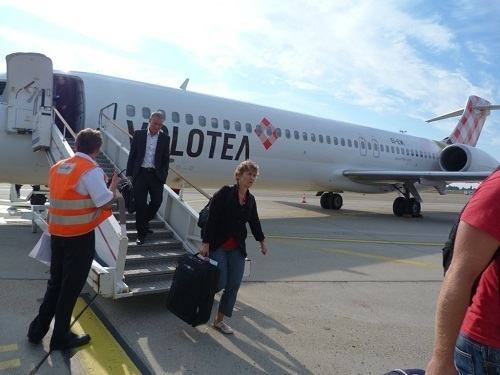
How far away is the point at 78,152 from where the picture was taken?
10.9 ft

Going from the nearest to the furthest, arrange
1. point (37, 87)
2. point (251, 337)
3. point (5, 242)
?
point (251, 337)
point (5, 242)
point (37, 87)

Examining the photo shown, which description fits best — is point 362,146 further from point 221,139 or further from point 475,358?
point 475,358

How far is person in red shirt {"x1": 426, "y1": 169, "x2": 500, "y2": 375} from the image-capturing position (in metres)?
1.43

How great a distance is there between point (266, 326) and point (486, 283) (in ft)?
8.88

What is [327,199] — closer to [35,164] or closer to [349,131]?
[349,131]

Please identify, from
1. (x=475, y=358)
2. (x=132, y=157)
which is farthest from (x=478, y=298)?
(x=132, y=157)

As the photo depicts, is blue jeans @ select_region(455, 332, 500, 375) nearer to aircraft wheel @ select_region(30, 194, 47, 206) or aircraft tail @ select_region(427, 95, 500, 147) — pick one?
aircraft wheel @ select_region(30, 194, 47, 206)

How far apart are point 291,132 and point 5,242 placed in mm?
8804

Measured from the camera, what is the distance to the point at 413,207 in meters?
16.3

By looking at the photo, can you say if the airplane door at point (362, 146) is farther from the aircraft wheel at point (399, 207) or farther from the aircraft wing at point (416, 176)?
the aircraft wheel at point (399, 207)

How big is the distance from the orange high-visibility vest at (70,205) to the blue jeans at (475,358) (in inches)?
108

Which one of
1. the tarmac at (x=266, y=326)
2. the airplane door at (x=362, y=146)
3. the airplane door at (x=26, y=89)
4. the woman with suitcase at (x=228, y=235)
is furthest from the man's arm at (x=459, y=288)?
the airplane door at (x=362, y=146)

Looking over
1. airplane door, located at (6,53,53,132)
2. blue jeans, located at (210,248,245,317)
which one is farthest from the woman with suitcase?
airplane door, located at (6,53,53,132)

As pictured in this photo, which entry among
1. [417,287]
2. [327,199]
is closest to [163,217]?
[417,287]
